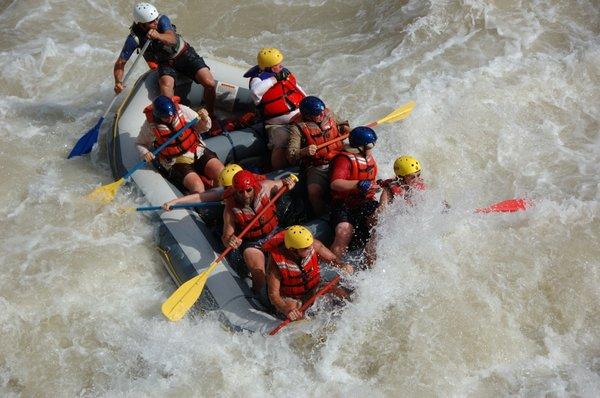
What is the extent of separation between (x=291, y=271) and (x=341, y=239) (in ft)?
2.08

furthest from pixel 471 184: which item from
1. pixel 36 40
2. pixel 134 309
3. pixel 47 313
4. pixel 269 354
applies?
pixel 36 40

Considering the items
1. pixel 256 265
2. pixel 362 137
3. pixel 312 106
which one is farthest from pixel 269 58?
pixel 256 265

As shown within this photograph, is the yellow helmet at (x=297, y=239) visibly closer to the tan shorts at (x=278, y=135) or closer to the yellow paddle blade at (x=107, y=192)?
the tan shorts at (x=278, y=135)

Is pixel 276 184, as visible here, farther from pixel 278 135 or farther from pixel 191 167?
pixel 191 167

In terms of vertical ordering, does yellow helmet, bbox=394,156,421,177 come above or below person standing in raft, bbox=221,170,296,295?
above

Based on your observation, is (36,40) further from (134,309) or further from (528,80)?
(528,80)

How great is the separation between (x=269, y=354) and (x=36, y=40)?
681 cm

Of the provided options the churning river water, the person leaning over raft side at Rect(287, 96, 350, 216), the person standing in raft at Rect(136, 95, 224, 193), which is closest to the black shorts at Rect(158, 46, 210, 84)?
the person standing in raft at Rect(136, 95, 224, 193)

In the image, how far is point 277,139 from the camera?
19.6ft

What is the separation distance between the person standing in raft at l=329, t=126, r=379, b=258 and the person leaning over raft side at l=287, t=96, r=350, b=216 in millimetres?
204

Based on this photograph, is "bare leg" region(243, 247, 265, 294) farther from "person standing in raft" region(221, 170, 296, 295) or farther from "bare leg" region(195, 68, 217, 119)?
"bare leg" region(195, 68, 217, 119)

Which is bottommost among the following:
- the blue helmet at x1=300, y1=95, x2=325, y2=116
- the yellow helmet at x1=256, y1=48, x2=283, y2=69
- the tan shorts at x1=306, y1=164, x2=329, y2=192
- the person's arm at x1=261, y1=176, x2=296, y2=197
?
the tan shorts at x1=306, y1=164, x2=329, y2=192

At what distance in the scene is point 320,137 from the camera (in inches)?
223

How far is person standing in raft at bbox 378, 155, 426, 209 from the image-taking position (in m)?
5.16
